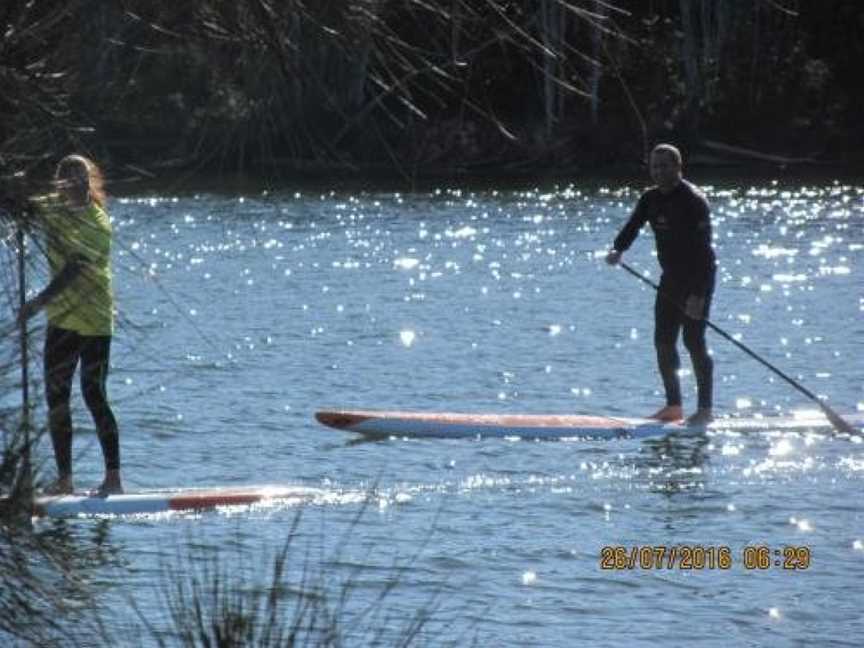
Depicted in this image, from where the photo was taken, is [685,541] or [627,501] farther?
[627,501]

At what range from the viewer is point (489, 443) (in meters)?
13.9

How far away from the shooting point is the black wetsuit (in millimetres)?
13711

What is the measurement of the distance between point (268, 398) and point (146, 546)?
6.93 metres

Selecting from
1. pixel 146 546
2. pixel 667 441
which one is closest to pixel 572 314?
pixel 667 441

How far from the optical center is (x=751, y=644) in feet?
28.7

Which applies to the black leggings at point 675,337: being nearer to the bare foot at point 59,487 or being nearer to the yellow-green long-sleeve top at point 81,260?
the bare foot at point 59,487

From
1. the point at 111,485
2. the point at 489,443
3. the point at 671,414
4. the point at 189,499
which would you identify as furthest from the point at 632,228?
the point at 111,485

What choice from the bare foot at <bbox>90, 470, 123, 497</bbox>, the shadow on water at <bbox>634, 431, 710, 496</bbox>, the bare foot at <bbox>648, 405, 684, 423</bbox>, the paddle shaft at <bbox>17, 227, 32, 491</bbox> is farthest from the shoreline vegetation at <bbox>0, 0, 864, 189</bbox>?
the bare foot at <bbox>648, 405, 684, 423</bbox>

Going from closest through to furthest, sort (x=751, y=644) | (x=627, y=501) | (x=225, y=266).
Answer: (x=751, y=644) → (x=627, y=501) → (x=225, y=266)

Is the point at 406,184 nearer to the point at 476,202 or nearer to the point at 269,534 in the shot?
the point at 269,534

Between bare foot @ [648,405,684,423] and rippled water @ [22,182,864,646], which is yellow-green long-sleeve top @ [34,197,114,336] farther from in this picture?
bare foot @ [648,405,684,423]

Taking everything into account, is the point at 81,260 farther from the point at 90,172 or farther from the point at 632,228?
the point at 632,228

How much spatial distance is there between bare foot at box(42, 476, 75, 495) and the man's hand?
916cm

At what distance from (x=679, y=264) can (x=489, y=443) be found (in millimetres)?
1723
